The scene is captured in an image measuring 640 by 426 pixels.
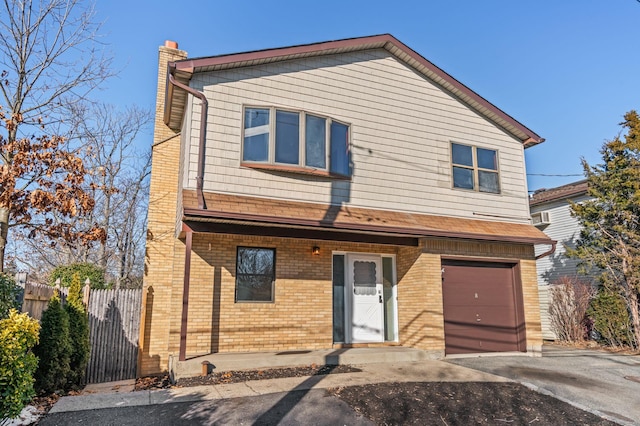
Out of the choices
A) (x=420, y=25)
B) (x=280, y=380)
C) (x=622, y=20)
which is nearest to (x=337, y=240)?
(x=280, y=380)

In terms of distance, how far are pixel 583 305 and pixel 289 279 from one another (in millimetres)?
9805

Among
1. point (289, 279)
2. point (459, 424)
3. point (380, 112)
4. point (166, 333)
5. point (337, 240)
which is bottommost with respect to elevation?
point (459, 424)

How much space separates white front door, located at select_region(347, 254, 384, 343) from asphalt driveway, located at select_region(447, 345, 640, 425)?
184cm

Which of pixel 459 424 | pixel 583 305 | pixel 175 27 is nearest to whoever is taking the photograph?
pixel 459 424

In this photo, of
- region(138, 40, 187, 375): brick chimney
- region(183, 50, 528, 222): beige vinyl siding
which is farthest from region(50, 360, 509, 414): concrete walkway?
region(183, 50, 528, 222): beige vinyl siding

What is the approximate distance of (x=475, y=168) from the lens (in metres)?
11.9

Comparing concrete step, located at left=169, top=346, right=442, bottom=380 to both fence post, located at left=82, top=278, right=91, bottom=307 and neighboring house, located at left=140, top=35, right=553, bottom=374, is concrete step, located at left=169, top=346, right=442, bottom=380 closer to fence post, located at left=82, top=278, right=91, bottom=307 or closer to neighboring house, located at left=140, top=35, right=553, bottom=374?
neighboring house, located at left=140, top=35, right=553, bottom=374

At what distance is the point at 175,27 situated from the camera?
12.5m

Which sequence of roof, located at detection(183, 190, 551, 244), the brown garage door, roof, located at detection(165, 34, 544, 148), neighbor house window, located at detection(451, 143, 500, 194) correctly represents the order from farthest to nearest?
1. neighbor house window, located at detection(451, 143, 500, 194)
2. the brown garage door
3. roof, located at detection(165, 34, 544, 148)
4. roof, located at detection(183, 190, 551, 244)

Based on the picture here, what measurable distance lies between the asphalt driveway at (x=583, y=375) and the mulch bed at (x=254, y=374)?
2893 mm

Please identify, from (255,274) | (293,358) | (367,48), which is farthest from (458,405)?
(367,48)

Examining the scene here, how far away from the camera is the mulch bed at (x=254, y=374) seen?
24.4 feet

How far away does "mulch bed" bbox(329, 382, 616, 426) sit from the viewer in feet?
19.3

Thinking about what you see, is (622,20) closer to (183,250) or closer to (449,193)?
(449,193)
